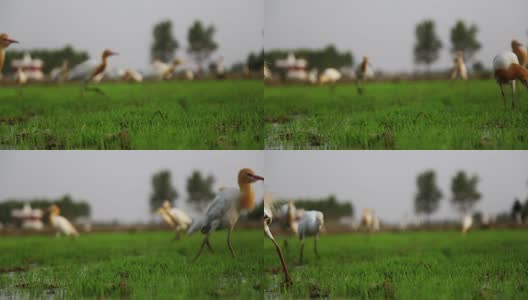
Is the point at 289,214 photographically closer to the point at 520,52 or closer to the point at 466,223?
the point at 466,223

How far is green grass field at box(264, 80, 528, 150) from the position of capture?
401cm

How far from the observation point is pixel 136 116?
4.02 metres

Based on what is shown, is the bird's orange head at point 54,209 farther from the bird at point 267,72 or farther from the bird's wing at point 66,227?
the bird at point 267,72

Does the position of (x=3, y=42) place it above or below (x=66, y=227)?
above

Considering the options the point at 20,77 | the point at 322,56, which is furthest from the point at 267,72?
the point at 20,77

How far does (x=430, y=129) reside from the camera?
4.01m

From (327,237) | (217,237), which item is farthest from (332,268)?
(217,237)

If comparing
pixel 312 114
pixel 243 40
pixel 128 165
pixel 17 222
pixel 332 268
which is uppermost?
pixel 243 40

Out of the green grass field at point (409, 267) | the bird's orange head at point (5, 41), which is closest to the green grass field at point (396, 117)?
the green grass field at point (409, 267)

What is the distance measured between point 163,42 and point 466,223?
6.59ft

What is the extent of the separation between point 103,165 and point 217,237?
0.76 metres

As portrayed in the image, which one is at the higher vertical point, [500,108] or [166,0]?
[166,0]

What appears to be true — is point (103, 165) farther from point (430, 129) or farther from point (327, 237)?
point (430, 129)

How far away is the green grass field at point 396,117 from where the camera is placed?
4008 mm
